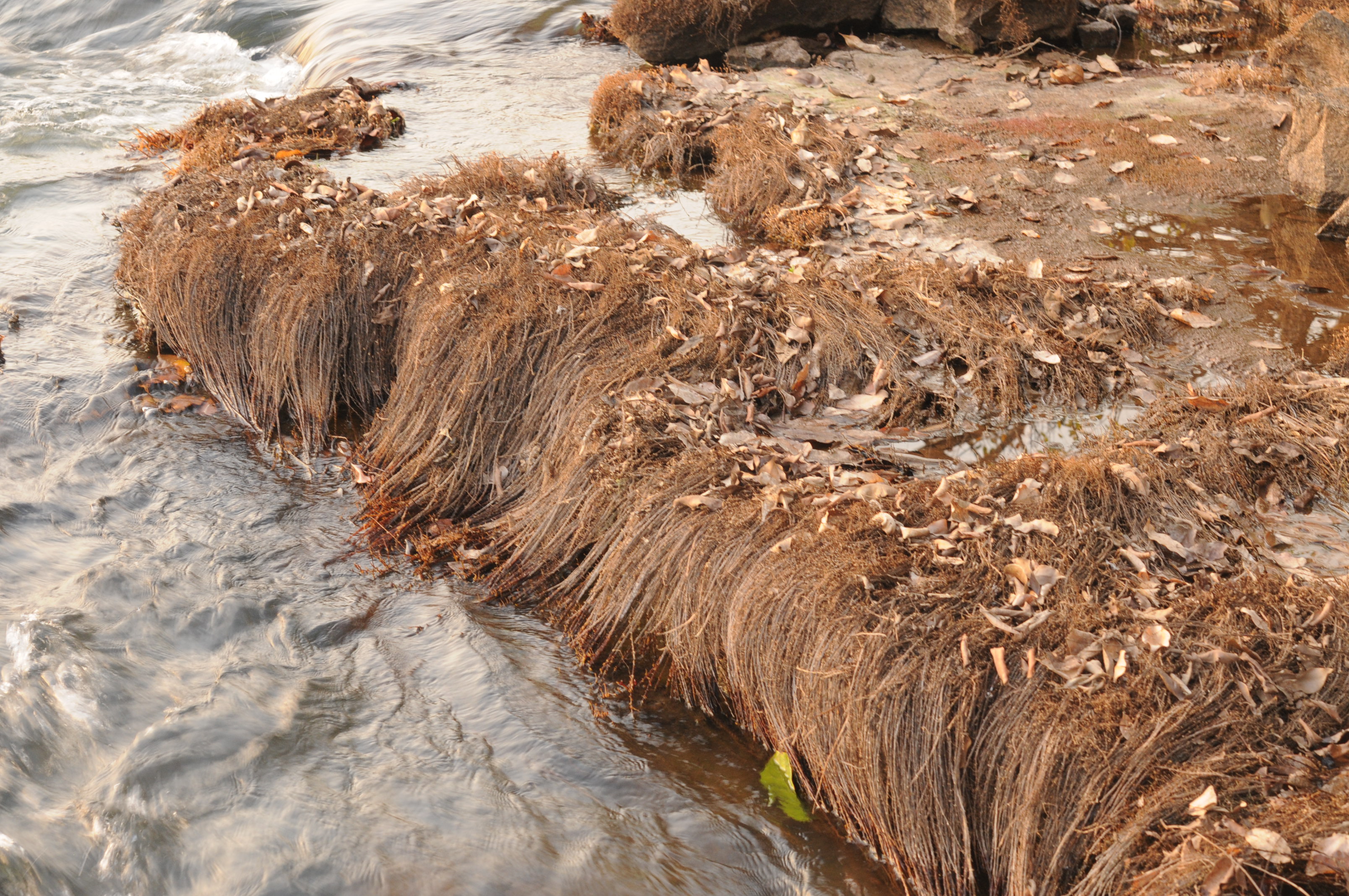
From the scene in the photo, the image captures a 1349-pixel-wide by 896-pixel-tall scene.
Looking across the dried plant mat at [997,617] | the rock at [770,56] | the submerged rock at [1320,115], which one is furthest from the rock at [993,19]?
the dried plant mat at [997,617]

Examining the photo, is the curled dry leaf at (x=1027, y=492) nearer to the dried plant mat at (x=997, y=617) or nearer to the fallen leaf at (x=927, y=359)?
the dried plant mat at (x=997, y=617)

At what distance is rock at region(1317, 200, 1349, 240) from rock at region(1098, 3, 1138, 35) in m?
5.14

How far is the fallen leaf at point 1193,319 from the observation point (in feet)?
18.0

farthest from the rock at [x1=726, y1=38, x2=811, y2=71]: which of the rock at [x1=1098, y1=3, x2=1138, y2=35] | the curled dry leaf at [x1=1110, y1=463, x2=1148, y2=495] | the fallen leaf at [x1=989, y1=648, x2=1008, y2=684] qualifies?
the fallen leaf at [x1=989, y1=648, x2=1008, y2=684]

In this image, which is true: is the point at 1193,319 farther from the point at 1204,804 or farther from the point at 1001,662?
the point at 1204,804

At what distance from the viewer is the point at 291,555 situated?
4.74 m

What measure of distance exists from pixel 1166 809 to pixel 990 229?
4690 mm

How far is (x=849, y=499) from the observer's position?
4023mm

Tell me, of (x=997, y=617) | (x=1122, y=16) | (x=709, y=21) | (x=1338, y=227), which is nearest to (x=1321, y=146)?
(x=1338, y=227)

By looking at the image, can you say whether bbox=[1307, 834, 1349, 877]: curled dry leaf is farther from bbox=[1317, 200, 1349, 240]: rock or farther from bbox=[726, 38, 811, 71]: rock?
bbox=[726, 38, 811, 71]: rock

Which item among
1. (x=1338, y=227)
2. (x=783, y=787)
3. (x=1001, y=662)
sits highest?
(x=1338, y=227)

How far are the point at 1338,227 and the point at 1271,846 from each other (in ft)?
17.3

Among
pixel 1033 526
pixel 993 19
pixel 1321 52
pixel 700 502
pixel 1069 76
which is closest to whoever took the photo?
pixel 1033 526

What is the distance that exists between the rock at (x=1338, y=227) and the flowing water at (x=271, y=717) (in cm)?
547
